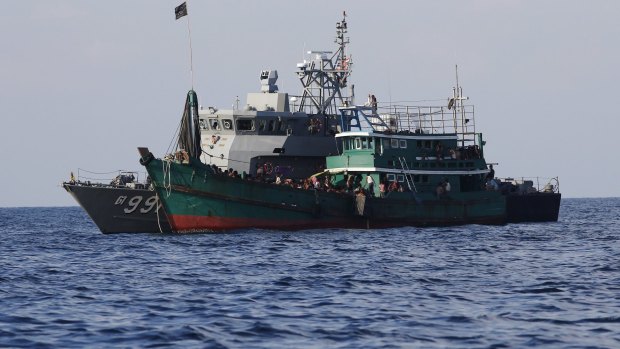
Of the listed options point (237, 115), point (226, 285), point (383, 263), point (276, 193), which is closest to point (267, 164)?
point (237, 115)

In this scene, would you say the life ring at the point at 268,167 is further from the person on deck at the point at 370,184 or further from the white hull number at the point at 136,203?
the white hull number at the point at 136,203

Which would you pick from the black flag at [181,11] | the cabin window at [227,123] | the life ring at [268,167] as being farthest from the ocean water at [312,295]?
the cabin window at [227,123]

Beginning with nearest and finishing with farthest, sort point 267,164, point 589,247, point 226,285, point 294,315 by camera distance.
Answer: point 294,315 < point 226,285 < point 589,247 < point 267,164

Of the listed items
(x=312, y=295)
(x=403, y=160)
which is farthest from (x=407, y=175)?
(x=312, y=295)

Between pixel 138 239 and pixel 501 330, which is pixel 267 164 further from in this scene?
pixel 501 330

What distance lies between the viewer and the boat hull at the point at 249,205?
4947cm

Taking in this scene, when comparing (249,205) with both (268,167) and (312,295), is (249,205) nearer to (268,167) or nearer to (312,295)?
(268,167)

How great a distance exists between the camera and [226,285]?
Result: 28.3 meters

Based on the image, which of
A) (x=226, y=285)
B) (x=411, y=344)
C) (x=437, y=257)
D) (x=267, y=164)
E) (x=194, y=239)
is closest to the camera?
(x=411, y=344)

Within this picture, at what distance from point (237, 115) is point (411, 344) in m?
39.9

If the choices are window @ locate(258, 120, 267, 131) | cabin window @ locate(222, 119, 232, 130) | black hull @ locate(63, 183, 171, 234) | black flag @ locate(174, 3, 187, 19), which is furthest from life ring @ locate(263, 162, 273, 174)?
black flag @ locate(174, 3, 187, 19)

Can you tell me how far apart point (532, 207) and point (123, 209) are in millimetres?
28950

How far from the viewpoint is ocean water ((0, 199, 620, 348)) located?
66.3 ft

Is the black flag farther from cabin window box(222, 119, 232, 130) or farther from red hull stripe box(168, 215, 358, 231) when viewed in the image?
red hull stripe box(168, 215, 358, 231)
